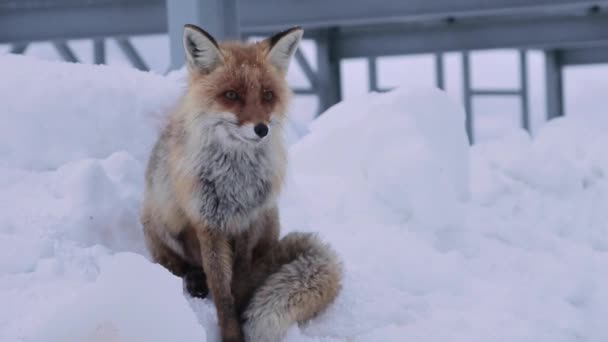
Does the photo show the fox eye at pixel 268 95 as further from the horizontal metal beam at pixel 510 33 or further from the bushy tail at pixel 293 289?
the horizontal metal beam at pixel 510 33

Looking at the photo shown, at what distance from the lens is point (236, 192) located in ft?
8.39

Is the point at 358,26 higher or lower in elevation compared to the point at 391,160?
higher

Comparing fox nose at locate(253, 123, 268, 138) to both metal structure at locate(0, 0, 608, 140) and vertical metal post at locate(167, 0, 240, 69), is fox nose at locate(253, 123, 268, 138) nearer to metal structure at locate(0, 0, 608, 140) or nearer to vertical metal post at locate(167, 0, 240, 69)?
vertical metal post at locate(167, 0, 240, 69)

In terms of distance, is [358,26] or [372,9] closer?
[372,9]

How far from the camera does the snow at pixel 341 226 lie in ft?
7.31

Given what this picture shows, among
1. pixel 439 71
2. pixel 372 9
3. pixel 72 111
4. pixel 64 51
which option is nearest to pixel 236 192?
pixel 72 111

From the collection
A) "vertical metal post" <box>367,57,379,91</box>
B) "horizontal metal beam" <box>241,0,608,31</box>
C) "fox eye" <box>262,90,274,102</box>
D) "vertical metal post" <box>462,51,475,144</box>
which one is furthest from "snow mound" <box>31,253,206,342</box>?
"vertical metal post" <box>462,51,475,144</box>

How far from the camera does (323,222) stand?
372 centimetres

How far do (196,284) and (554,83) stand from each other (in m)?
14.1

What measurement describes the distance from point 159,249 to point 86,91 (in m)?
0.98

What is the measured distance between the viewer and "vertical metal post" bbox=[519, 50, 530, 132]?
589 inches

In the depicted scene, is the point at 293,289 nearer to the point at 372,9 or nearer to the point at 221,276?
the point at 221,276

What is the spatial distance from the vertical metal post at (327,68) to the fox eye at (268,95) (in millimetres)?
10223

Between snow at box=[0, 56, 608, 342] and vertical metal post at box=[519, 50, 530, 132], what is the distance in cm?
1029
